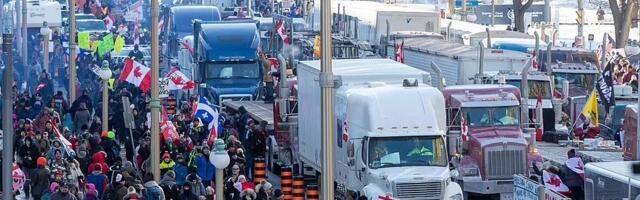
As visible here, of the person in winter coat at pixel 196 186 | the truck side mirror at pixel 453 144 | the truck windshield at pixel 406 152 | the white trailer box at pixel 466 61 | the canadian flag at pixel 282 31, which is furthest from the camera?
the canadian flag at pixel 282 31

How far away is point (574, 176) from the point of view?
28438mm

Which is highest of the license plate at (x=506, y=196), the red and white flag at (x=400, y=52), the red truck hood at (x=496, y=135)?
the red and white flag at (x=400, y=52)

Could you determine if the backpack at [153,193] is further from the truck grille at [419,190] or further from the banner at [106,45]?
the banner at [106,45]

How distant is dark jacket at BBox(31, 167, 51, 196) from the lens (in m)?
29.2

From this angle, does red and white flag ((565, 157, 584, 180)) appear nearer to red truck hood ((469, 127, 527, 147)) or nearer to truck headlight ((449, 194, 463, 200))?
truck headlight ((449, 194, 463, 200))

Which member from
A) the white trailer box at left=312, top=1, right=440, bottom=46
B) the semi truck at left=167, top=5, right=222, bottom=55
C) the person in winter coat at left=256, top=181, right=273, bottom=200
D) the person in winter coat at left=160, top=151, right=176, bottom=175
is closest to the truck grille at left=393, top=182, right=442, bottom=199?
the person in winter coat at left=256, top=181, right=273, bottom=200

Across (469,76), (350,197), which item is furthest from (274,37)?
(350,197)

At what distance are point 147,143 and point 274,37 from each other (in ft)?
76.2

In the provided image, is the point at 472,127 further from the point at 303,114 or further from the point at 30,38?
the point at 30,38

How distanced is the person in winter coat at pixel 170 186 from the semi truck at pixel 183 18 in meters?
30.5

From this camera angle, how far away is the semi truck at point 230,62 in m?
47.2

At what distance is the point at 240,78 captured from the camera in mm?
47688

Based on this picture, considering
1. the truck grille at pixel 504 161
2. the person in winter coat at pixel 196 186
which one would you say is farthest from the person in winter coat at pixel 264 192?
the truck grille at pixel 504 161

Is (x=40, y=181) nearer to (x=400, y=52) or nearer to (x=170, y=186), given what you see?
(x=170, y=186)
